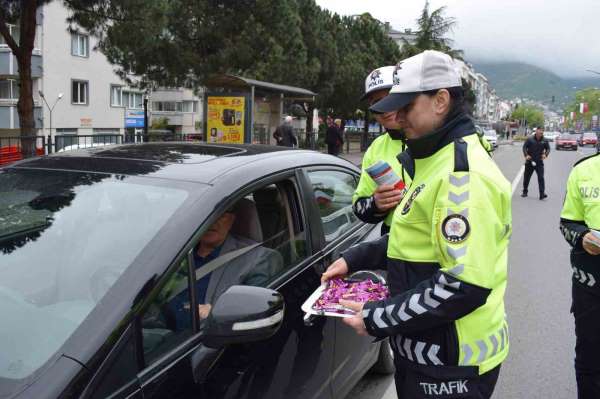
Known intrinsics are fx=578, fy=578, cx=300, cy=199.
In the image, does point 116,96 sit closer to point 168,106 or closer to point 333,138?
point 168,106

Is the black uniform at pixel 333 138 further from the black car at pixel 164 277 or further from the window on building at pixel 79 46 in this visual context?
the window on building at pixel 79 46

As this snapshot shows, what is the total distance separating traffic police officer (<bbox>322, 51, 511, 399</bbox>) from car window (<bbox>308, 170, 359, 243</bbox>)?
3.78 feet

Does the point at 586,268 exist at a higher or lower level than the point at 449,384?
higher

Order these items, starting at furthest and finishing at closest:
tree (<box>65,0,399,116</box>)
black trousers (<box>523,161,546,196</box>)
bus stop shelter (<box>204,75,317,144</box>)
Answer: tree (<box>65,0,399,116</box>) → bus stop shelter (<box>204,75,317,144</box>) → black trousers (<box>523,161,546,196</box>)

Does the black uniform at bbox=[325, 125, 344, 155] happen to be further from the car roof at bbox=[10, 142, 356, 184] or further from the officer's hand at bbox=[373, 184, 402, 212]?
the officer's hand at bbox=[373, 184, 402, 212]

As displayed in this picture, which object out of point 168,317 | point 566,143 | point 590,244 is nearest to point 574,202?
point 590,244

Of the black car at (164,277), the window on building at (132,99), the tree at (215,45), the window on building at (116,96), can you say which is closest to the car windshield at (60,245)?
the black car at (164,277)

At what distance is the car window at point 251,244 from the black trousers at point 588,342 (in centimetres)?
146

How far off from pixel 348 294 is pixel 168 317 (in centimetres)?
65

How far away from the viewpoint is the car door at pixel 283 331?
6.48 ft

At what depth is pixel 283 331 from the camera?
7.53 ft

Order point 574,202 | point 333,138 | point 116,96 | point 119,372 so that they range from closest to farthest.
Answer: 1. point 119,372
2. point 574,202
3. point 333,138
4. point 116,96

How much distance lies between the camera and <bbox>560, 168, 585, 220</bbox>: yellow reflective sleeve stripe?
10.1 feet

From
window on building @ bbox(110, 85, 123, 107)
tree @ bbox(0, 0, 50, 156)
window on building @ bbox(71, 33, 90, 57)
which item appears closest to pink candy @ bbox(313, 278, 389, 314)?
tree @ bbox(0, 0, 50, 156)
